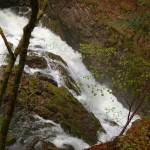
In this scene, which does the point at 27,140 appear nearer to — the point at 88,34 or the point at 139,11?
the point at 88,34

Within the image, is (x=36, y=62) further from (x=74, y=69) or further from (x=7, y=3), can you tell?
(x=7, y=3)

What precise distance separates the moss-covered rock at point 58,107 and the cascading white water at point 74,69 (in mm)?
1042

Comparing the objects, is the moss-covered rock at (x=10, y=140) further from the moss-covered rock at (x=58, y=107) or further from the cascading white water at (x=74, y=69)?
the cascading white water at (x=74, y=69)

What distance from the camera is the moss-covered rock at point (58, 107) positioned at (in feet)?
30.7

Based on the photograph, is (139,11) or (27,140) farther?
(139,11)

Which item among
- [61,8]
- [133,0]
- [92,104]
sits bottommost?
[92,104]

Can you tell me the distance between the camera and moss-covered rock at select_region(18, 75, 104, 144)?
368 inches

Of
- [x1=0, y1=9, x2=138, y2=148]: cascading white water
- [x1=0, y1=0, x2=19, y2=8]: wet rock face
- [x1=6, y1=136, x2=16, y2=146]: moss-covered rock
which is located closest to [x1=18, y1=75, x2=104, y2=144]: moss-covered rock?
[x1=0, y1=9, x2=138, y2=148]: cascading white water

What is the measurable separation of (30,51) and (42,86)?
3289mm

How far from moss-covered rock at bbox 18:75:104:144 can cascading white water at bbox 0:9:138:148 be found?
1042mm

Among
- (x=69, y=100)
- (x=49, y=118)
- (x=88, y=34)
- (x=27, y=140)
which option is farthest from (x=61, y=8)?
(x=27, y=140)

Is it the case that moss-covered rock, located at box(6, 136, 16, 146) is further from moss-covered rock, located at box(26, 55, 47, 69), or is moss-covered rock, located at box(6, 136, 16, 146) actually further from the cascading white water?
moss-covered rock, located at box(26, 55, 47, 69)

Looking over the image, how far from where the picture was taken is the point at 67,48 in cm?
1591

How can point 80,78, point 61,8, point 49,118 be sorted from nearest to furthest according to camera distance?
point 49,118
point 80,78
point 61,8
